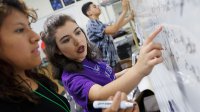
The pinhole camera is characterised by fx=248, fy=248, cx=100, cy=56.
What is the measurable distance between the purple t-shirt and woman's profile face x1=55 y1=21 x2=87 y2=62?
50mm

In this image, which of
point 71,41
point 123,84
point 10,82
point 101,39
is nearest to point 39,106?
point 10,82

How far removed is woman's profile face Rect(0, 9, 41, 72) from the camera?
0.63 m

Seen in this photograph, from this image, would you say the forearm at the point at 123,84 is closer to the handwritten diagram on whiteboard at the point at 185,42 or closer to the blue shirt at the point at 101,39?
the handwritten diagram on whiteboard at the point at 185,42

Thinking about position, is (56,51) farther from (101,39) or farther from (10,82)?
(101,39)

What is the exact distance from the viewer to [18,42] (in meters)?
0.64

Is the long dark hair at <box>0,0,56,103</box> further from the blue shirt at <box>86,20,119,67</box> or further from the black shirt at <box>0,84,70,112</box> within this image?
the blue shirt at <box>86,20,119,67</box>

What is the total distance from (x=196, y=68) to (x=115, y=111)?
1.01 feet

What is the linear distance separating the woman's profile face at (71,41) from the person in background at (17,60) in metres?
0.30

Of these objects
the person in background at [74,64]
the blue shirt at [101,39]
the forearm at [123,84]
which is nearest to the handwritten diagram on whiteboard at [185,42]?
the forearm at [123,84]

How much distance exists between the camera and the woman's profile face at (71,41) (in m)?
1.00

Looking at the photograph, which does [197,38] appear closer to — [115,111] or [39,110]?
[115,111]

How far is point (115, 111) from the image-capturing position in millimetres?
669

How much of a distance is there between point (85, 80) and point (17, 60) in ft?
1.05

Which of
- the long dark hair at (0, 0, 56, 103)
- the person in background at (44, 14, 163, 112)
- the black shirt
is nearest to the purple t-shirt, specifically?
the person in background at (44, 14, 163, 112)
